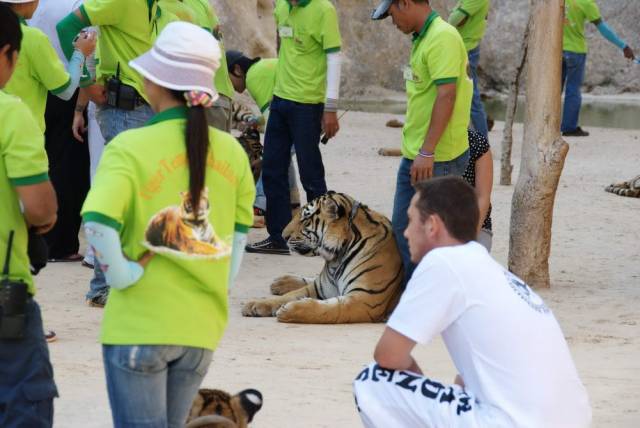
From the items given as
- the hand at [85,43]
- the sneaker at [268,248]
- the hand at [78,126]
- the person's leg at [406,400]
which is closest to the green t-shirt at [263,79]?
the sneaker at [268,248]

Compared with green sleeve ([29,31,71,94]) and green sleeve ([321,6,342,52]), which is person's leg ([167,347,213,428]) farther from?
green sleeve ([321,6,342,52])

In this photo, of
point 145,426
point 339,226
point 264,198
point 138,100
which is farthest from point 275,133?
point 145,426

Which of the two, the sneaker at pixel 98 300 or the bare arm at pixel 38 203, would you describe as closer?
the bare arm at pixel 38 203

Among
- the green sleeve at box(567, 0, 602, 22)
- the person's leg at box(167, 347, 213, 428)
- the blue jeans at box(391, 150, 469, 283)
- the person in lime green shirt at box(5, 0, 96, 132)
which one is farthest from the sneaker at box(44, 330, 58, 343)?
the green sleeve at box(567, 0, 602, 22)

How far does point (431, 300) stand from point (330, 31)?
509 centimetres

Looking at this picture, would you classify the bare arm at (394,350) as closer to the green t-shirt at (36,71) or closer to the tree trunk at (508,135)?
the green t-shirt at (36,71)

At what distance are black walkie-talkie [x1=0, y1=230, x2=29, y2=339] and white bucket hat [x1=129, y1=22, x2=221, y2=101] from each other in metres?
0.69

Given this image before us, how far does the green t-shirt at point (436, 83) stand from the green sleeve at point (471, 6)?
20.0 feet

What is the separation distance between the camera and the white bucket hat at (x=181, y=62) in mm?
3635

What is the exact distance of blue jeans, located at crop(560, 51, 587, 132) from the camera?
1642cm

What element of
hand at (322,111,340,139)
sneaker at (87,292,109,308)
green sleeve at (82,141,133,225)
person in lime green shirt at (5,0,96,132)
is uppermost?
green sleeve at (82,141,133,225)

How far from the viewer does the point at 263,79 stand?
31.4 ft

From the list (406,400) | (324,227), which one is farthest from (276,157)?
(406,400)

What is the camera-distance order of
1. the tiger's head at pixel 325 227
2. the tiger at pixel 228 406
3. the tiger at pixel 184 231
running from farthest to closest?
the tiger's head at pixel 325 227
the tiger at pixel 228 406
the tiger at pixel 184 231
